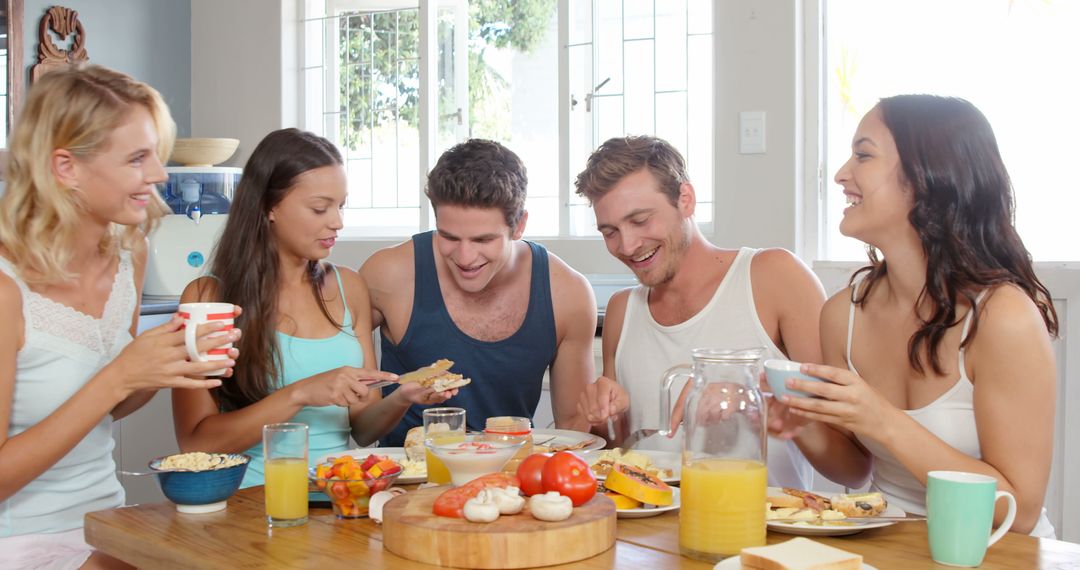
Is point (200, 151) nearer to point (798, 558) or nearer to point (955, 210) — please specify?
point (955, 210)

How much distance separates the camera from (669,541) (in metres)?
1.42

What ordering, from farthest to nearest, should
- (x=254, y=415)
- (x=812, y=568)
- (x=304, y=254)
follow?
1. (x=304, y=254)
2. (x=254, y=415)
3. (x=812, y=568)

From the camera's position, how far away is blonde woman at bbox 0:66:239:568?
1768mm

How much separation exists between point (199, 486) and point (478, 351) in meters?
1.05

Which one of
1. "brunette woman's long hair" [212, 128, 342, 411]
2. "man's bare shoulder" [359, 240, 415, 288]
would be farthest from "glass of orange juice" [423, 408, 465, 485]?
"man's bare shoulder" [359, 240, 415, 288]

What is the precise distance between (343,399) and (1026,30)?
2448 mm

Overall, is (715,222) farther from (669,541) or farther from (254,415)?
(669,541)

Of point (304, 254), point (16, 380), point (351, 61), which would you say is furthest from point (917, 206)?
point (351, 61)

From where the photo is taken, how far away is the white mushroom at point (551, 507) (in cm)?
132

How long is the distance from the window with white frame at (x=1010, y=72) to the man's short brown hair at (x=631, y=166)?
140 cm

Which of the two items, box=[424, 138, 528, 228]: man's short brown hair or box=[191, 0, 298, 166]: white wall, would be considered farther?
box=[191, 0, 298, 166]: white wall

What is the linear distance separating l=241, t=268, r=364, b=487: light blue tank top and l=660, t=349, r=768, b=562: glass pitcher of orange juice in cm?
104

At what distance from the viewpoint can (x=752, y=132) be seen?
135 inches

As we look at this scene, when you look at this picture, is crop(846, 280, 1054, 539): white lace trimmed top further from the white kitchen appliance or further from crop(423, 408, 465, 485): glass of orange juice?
the white kitchen appliance
